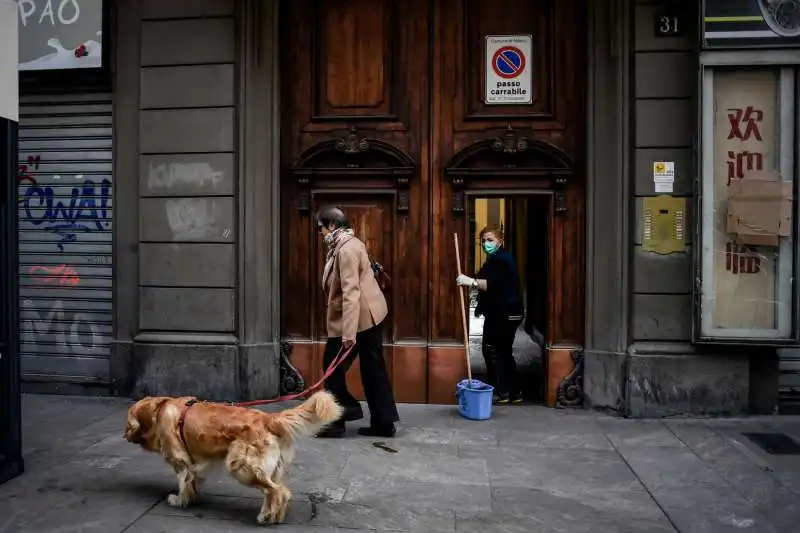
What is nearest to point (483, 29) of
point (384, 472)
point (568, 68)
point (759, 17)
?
point (568, 68)

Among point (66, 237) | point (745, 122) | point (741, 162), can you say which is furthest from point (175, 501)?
point (745, 122)

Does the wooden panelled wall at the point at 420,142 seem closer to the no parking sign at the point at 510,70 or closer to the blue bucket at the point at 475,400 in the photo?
the no parking sign at the point at 510,70

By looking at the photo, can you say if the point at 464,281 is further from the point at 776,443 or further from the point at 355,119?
the point at 776,443

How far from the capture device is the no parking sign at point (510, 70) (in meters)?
7.60

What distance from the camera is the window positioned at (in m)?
6.98

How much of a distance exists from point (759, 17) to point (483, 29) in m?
2.73

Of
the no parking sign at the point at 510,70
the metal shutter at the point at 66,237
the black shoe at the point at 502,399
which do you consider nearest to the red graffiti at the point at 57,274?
the metal shutter at the point at 66,237

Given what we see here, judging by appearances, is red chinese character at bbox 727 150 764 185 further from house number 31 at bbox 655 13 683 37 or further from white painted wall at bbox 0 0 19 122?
white painted wall at bbox 0 0 19 122

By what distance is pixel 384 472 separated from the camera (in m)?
5.43

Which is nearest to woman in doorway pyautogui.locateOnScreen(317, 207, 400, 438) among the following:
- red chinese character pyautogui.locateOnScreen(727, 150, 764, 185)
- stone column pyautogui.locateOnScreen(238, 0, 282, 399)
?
stone column pyautogui.locateOnScreen(238, 0, 282, 399)

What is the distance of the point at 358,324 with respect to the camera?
615 cm

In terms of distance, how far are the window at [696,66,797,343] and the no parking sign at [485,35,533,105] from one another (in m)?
1.78

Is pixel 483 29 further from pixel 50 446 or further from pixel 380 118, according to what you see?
pixel 50 446

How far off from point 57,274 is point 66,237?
45 centimetres
